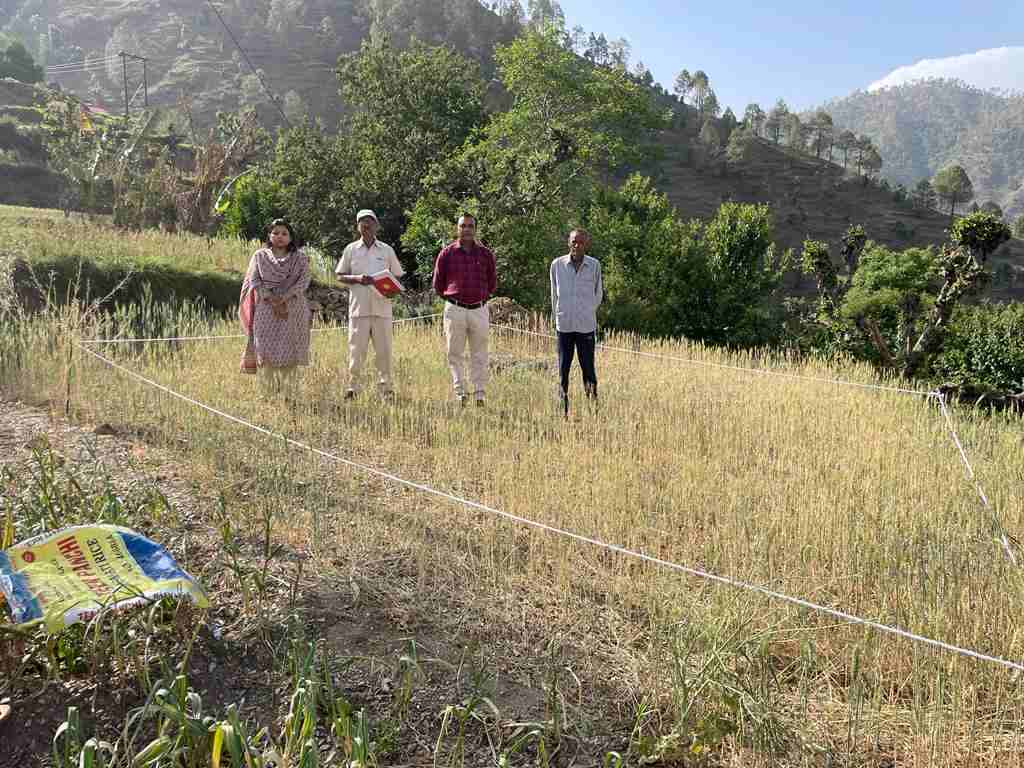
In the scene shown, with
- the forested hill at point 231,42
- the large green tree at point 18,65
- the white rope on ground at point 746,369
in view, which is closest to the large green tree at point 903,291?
the white rope on ground at point 746,369

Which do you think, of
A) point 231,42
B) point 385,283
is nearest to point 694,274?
point 385,283

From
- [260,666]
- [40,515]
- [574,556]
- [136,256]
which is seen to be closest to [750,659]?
[574,556]

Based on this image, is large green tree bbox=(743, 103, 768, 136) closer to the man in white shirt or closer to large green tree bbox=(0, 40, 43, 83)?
large green tree bbox=(0, 40, 43, 83)

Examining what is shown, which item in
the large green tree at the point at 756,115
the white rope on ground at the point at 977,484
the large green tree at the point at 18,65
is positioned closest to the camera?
the white rope on ground at the point at 977,484

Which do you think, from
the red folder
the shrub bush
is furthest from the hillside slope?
the red folder

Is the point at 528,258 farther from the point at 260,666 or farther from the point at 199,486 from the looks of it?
the point at 260,666

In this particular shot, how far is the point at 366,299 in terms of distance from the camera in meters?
6.59

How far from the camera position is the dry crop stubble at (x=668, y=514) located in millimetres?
2834

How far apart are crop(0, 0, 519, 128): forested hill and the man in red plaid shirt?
2772 inches

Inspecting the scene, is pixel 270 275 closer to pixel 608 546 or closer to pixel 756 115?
pixel 608 546

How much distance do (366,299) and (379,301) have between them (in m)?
0.11

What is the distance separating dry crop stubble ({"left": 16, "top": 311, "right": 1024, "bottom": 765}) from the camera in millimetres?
2834

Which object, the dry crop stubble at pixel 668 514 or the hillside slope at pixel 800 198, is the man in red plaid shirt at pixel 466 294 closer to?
the dry crop stubble at pixel 668 514

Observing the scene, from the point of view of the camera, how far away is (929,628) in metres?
2.99
